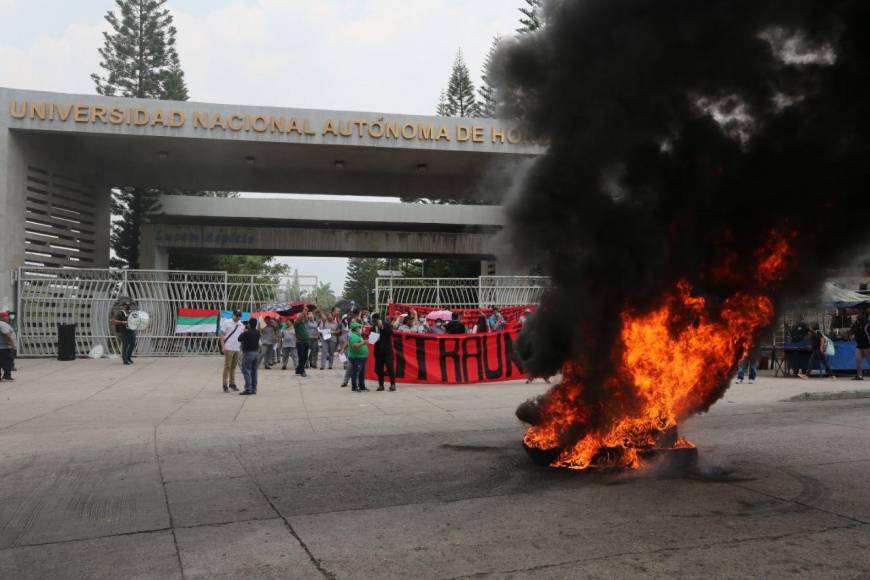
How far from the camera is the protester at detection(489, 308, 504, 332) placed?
17.7 meters

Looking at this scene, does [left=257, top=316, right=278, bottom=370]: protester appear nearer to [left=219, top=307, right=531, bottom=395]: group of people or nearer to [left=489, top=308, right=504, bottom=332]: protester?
[left=219, top=307, right=531, bottom=395]: group of people

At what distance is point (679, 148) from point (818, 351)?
12.1 metres

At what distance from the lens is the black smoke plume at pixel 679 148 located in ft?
17.7

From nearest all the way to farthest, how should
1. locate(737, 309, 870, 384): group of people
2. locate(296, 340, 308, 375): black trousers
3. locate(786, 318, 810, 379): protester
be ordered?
1. locate(737, 309, 870, 384): group of people
2. locate(296, 340, 308, 375): black trousers
3. locate(786, 318, 810, 379): protester

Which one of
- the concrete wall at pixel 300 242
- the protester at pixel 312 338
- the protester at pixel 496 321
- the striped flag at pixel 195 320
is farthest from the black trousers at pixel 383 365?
the concrete wall at pixel 300 242

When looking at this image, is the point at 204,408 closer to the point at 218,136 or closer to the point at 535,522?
the point at 535,522

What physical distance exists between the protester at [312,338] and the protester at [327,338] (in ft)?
0.59

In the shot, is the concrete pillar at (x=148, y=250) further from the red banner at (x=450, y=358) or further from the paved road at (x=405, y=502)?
the paved road at (x=405, y=502)

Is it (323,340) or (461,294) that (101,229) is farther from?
(461,294)

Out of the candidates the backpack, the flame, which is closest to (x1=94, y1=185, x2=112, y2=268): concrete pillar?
the flame

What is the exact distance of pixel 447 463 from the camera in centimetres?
643

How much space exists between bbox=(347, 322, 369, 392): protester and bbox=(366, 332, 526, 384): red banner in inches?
60.2

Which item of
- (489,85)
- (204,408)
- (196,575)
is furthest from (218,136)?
(196,575)

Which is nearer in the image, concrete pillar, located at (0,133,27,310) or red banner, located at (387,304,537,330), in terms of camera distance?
concrete pillar, located at (0,133,27,310)
